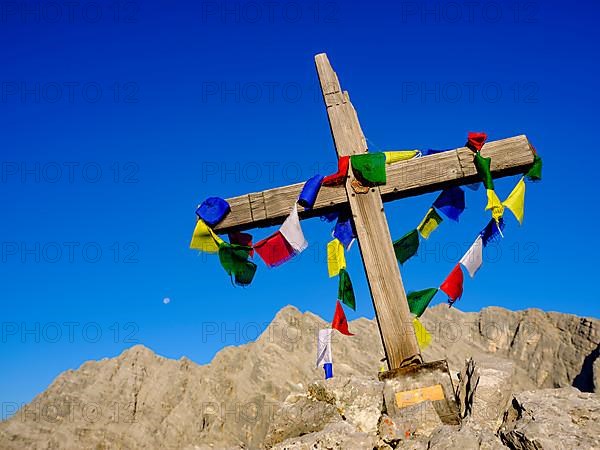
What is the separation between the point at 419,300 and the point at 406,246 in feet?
1.77

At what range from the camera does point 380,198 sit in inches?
207

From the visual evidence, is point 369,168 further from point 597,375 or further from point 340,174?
point 597,375

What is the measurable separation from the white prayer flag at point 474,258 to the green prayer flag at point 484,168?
1.92 ft

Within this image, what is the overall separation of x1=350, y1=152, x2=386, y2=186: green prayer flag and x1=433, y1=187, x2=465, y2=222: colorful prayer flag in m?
0.76

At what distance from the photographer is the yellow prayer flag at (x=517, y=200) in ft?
17.5

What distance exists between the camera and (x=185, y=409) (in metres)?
127

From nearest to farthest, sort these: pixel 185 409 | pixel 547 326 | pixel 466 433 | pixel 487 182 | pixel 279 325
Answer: pixel 466 433 < pixel 487 182 < pixel 185 409 < pixel 279 325 < pixel 547 326

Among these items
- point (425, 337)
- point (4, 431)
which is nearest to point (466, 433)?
point (425, 337)

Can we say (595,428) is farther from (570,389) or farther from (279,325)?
(279,325)

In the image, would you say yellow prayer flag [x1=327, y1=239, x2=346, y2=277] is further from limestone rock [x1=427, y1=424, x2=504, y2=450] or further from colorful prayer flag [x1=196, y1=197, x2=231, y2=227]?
limestone rock [x1=427, y1=424, x2=504, y2=450]

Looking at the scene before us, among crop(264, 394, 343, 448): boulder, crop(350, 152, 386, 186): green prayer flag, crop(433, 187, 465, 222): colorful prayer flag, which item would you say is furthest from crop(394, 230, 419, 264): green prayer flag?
crop(264, 394, 343, 448): boulder

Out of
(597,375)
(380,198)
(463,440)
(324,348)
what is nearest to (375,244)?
(380,198)

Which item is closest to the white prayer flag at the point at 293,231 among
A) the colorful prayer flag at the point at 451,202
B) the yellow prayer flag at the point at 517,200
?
the colorful prayer flag at the point at 451,202

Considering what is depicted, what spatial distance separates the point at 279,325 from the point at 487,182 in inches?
5905
